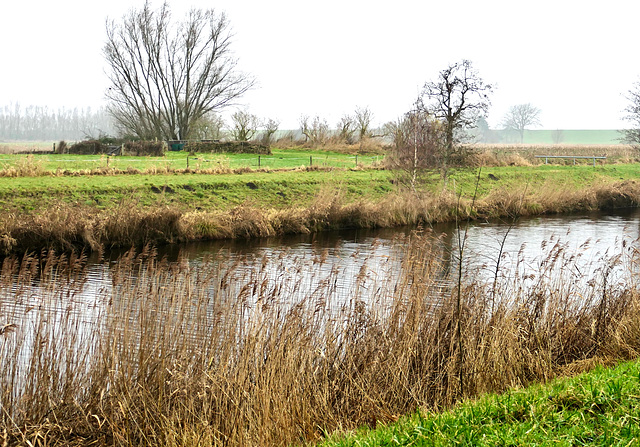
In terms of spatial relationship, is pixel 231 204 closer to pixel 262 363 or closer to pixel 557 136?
pixel 262 363

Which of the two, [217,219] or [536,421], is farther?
[217,219]

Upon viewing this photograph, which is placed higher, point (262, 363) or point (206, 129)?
point (206, 129)

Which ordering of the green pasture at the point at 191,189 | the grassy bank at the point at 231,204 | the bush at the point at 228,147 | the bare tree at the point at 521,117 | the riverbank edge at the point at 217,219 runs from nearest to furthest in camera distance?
the riverbank edge at the point at 217,219, the grassy bank at the point at 231,204, the green pasture at the point at 191,189, the bush at the point at 228,147, the bare tree at the point at 521,117

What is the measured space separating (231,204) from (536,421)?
17.8 meters

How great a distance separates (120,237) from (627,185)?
78.4 feet

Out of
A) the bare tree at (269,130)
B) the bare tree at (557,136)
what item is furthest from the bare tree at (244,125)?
the bare tree at (557,136)

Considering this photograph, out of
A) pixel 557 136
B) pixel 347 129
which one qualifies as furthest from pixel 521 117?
pixel 347 129

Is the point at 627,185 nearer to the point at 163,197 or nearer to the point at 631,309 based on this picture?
the point at 163,197

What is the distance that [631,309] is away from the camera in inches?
308

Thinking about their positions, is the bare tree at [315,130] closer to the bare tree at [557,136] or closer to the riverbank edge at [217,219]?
the riverbank edge at [217,219]

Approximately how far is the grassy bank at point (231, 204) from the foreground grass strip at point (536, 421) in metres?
6.98

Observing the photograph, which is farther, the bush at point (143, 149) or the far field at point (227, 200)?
the bush at point (143, 149)

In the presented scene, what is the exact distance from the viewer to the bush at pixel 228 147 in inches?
1673

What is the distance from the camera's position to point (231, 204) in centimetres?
2164
